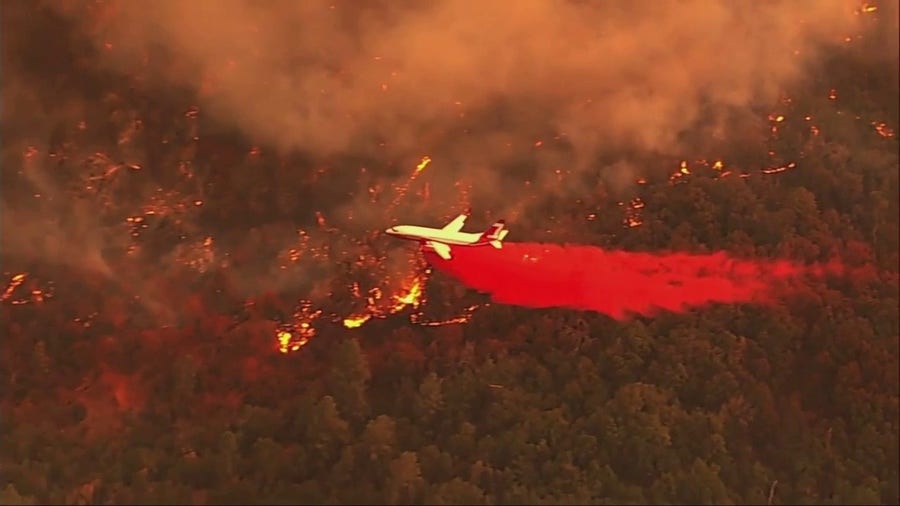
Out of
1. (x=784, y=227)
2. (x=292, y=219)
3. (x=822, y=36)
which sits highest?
(x=822, y=36)

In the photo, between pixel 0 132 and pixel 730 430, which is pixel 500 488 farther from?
pixel 0 132

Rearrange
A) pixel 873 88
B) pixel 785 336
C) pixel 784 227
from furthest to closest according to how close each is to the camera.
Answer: pixel 873 88 < pixel 784 227 < pixel 785 336

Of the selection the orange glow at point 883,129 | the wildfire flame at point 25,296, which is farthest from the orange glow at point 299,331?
the orange glow at point 883,129

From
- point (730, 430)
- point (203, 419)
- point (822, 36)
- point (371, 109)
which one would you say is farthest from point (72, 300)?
point (822, 36)

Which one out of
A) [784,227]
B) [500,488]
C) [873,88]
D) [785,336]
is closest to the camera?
[500,488]

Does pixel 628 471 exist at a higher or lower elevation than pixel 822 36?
lower

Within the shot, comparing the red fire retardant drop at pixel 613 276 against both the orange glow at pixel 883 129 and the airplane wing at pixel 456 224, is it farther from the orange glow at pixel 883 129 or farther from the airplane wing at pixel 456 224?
the orange glow at pixel 883 129

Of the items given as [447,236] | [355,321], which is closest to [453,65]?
[447,236]
